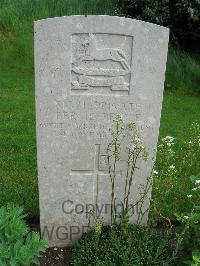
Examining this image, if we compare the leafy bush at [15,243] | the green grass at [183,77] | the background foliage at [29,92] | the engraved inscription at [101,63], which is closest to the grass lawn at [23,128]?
the background foliage at [29,92]

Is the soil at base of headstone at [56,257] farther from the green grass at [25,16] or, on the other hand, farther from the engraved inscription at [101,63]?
the green grass at [25,16]

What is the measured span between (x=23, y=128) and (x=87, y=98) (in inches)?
114

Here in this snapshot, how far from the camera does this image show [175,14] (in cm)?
885

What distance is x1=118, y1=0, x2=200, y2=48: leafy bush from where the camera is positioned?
8.52 metres

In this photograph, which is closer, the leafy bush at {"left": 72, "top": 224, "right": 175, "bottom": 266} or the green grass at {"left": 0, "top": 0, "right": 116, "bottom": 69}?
the leafy bush at {"left": 72, "top": 224, "right": 175, "bottom": 266}

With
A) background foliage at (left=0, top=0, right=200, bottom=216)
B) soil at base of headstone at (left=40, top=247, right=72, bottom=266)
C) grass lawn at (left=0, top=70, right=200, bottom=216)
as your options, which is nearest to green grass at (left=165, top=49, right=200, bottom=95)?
background foliage at (left=0, top=0, right=200, bottom=216)

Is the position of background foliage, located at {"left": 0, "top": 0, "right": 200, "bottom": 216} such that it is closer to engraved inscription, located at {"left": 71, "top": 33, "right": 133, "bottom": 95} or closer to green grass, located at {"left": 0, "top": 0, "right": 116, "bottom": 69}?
green grass, located at {"left": 0, "top": 0, "right": 116, "bottom": 69}

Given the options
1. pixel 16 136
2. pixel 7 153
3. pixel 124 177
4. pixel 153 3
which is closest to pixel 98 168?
pixel 124 177

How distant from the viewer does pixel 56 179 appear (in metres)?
3.53

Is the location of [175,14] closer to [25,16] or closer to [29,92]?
[25,16]

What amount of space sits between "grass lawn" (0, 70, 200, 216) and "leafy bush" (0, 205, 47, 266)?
38.0 inches

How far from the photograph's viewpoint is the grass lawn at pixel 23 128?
4.52 m

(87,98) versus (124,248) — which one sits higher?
(87,98)

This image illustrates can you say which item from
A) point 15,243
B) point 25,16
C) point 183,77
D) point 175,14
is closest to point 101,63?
point 15,243
